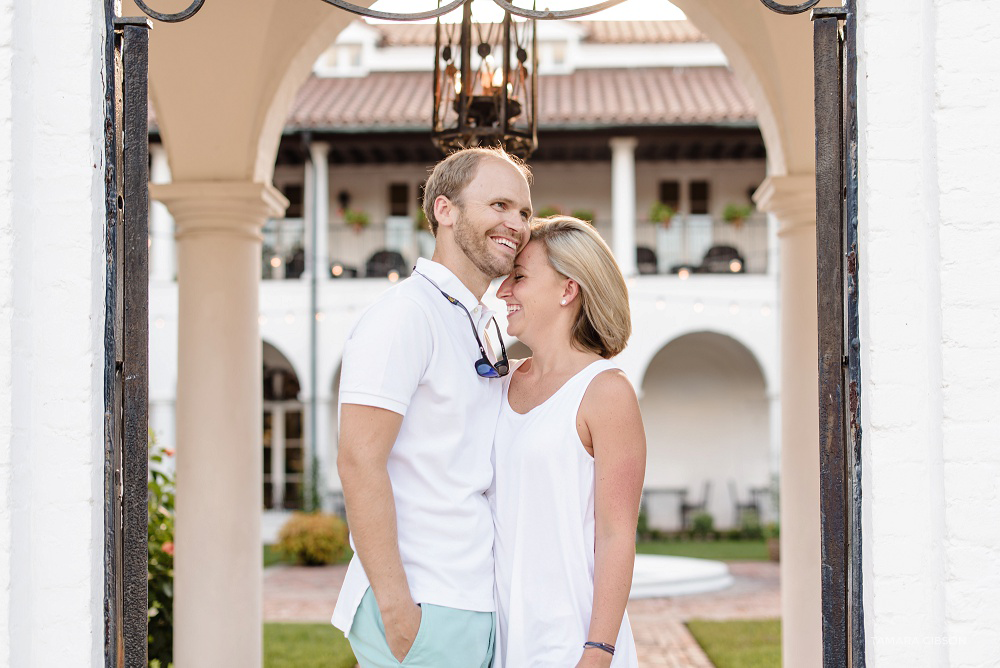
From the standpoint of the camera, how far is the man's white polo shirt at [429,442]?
2.64 metres

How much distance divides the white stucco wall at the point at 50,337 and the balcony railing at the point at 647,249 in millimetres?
15764

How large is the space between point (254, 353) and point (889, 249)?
3.56 meters

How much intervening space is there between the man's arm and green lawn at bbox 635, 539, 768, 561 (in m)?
13.2

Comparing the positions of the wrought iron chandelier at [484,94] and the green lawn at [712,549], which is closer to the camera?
the wrought iron chandelier at [484,94]

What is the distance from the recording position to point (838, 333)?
2445mm

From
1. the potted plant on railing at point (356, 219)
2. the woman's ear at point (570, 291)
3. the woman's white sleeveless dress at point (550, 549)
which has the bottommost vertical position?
the woman's white sleeveless dress at point (550, 549)

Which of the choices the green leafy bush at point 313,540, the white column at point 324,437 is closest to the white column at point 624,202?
the white column at point 324,437

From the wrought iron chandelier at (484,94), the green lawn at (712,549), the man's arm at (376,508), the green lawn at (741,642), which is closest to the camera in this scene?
the man's arm at (376,508)

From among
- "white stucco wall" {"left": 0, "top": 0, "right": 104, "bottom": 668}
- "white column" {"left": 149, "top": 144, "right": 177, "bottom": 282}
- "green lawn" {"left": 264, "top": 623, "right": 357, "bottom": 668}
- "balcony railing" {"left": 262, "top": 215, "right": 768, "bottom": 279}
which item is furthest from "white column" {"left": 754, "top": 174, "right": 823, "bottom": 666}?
"white column" {"left": 149, "top": 144, "right": 177, "bottom": 282}

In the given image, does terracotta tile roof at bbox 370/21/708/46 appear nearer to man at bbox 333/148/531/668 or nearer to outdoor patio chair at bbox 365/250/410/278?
outdoor patio chair at bbox 365/250/410/278

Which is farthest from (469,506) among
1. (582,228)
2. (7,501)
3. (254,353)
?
(254,353)

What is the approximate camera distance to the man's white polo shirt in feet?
8.66

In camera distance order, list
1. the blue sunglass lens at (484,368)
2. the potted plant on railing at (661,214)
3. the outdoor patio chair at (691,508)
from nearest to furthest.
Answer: the blue sunglass lens at (484,368) < the potted plant on railing at (661,214) < the outdoor patio chair at (691,508)

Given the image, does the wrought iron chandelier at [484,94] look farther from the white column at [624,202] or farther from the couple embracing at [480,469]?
the white column at [624,202]
